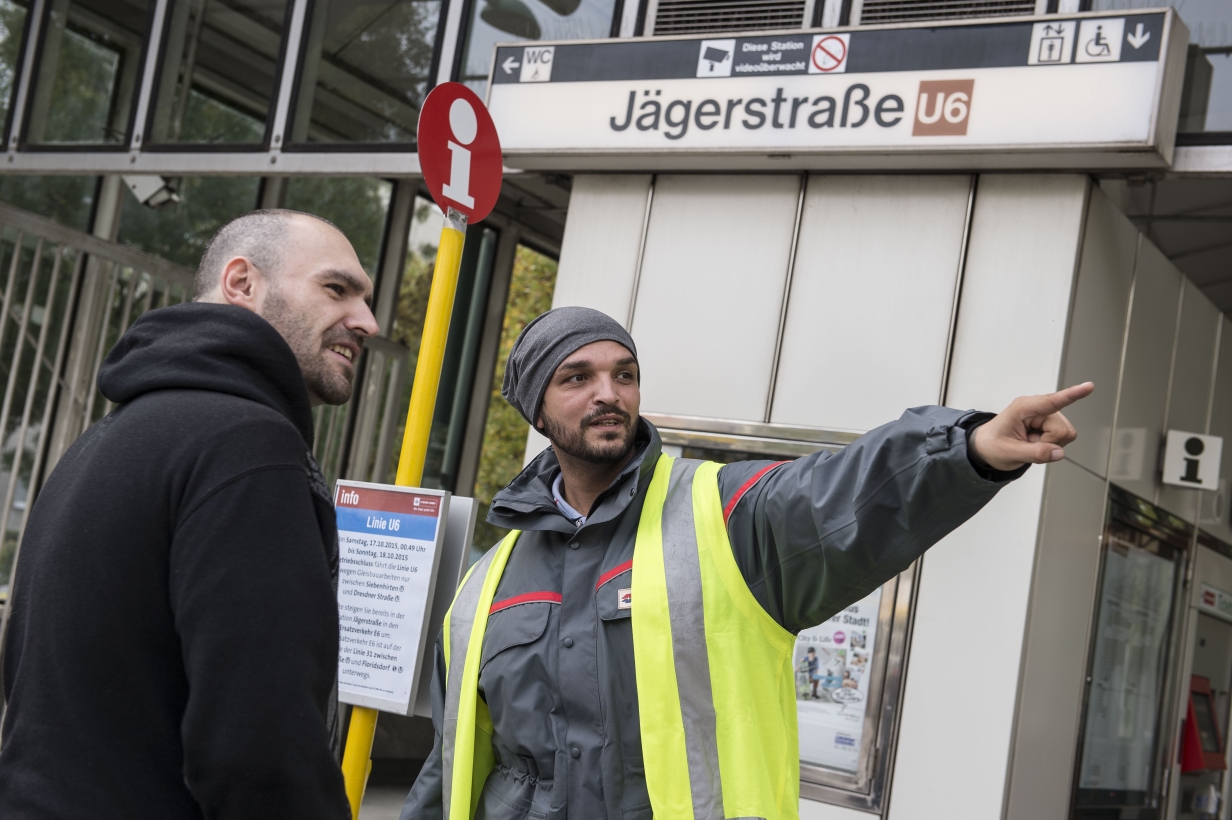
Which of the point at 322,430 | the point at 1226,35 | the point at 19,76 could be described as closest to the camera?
the point at 1226,35

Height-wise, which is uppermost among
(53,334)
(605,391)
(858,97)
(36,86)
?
(36,86)

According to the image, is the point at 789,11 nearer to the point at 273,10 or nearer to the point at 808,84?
the point at 808,84

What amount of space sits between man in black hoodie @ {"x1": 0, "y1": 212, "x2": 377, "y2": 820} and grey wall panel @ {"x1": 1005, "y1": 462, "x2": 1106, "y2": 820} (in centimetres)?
365

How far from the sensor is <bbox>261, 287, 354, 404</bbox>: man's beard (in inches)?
78.2

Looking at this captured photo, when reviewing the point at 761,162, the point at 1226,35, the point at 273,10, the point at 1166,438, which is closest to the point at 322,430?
the point at 273,10

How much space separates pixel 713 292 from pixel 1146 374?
1.99 m

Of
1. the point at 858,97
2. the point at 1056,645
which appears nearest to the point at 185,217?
the point at 858,97

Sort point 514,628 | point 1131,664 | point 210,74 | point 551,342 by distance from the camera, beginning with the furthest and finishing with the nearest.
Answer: point 210,74 < point 1131,664 < point 551,342 < point 514,628

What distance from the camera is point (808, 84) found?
520 centimetres

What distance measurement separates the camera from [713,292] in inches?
218

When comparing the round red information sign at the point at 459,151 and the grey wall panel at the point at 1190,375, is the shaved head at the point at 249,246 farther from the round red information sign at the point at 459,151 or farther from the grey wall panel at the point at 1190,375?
the grey wall panel at the point at 1190,375

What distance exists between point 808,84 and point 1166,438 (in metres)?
2.43

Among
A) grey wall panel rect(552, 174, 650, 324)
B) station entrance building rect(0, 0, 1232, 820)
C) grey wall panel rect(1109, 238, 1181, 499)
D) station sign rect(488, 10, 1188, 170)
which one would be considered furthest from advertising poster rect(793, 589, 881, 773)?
station sign rect(488, 10, 1188, 170)

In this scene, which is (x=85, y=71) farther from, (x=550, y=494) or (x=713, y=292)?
(x=550, y=494)
